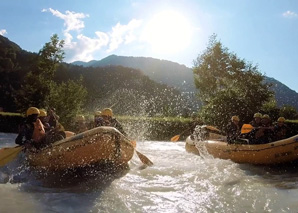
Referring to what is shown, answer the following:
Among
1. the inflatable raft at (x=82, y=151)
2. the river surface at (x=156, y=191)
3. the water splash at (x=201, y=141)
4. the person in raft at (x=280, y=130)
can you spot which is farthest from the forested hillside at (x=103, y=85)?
the inflatable raft at (x=82, y=151)

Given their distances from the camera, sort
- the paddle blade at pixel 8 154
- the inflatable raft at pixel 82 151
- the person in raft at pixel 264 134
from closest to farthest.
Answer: the inflatable raft at pixel 82 151 < the paddle blade at pixel 8 154 < the person in raft at pixel 264 134

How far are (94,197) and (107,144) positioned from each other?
4.50ft

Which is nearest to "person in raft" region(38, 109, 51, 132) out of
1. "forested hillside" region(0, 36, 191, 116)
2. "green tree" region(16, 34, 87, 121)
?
"green tree" region(16, 34, 87, 121)

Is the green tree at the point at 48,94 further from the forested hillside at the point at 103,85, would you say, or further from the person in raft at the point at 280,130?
the person in raft at the point at 280,130

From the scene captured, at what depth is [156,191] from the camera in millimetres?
5359

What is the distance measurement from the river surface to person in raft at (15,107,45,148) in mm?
418

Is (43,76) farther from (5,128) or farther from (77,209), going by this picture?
(77,209)

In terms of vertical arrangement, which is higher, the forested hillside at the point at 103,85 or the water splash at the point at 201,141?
the forested hillside at the point at 103,85

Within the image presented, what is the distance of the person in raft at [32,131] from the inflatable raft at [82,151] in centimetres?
23

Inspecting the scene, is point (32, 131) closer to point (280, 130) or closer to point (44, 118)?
point (44, 118)

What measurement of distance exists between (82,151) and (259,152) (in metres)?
4.82

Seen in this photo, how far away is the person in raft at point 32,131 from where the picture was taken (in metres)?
6.55

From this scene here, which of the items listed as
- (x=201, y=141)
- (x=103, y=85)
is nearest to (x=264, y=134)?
(x=201, y=141)

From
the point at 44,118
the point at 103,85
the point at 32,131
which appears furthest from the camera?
the point at 103,85
